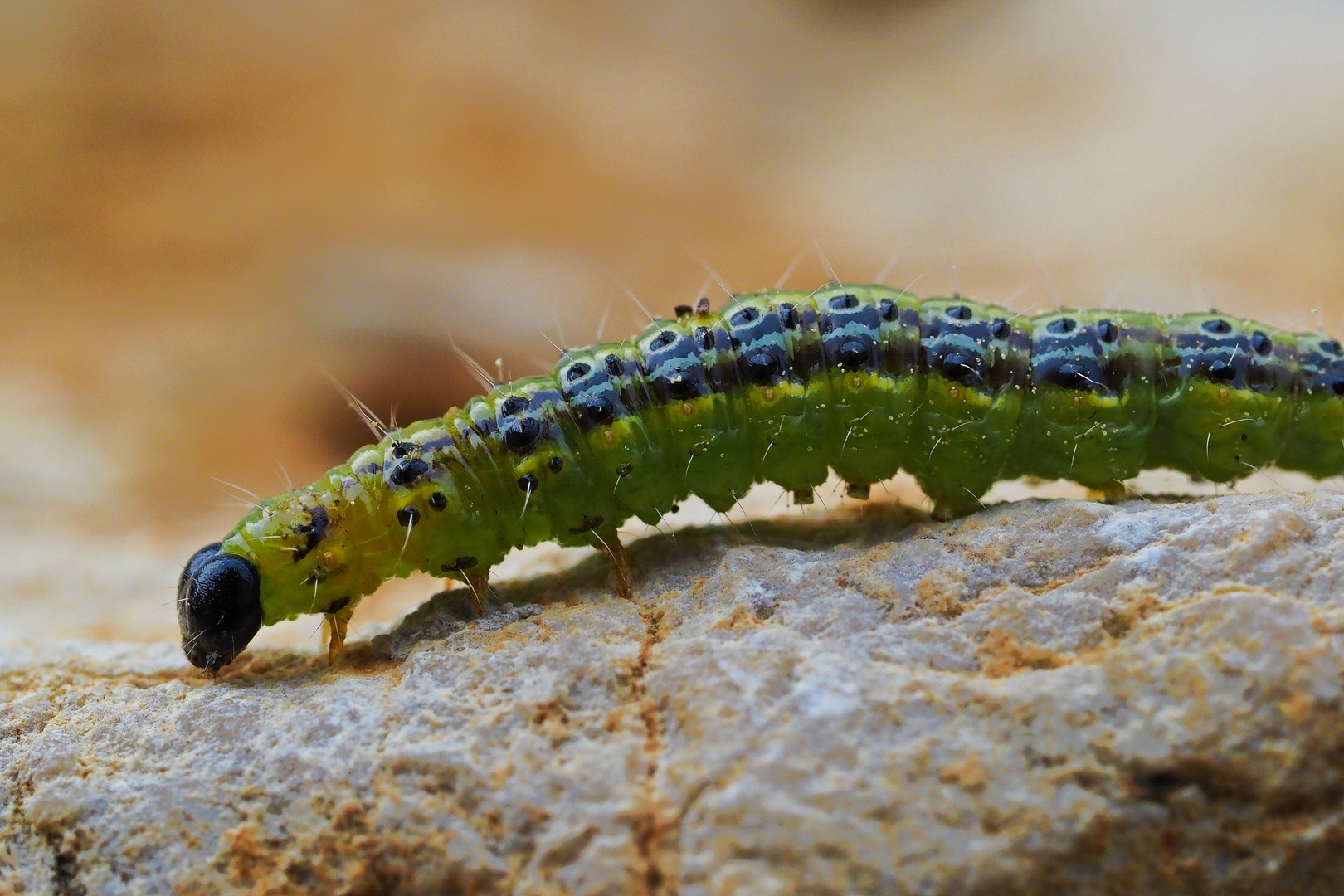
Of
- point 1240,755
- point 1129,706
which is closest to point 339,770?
point 1129,706

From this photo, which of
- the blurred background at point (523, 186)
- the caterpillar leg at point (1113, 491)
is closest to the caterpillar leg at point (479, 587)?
the caterpillar leg at point (1113, 491)

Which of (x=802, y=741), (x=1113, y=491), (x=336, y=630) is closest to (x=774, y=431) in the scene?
(x=1113, y=491)

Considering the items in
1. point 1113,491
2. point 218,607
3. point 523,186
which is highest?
point 523,186

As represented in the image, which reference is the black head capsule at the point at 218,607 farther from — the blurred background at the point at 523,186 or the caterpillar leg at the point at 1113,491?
the caterpillar leg at the point at 1113,491

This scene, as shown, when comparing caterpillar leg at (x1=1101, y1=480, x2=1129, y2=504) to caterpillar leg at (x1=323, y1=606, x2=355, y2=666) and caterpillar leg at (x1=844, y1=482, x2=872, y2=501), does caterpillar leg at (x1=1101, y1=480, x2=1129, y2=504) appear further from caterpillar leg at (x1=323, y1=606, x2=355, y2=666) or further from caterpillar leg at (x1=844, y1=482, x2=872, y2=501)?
caterpillar leg at (x1=323, y1=606, x2=355, y2=666)

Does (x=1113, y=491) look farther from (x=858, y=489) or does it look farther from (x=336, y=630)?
(x=336, y=630)

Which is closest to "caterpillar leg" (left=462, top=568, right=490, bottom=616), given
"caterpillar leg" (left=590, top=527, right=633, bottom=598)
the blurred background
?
"caterpillar leg" (left=590, top=527, right=633, bottom=598)
